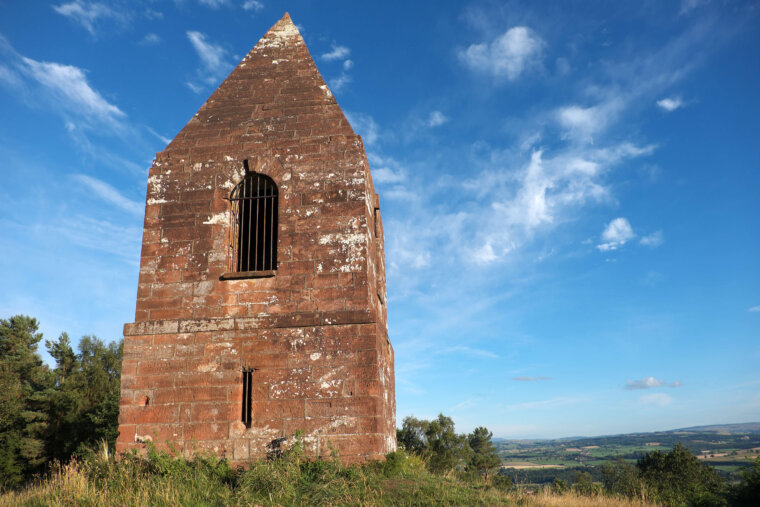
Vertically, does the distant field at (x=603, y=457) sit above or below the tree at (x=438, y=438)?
below

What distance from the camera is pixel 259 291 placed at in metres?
8.34

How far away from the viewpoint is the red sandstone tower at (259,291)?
25.1 ft

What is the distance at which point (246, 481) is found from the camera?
6535mm

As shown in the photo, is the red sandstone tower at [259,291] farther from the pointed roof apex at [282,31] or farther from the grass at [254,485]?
the pointed roof apex at [282,31]

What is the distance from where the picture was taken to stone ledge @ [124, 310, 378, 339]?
313 inches

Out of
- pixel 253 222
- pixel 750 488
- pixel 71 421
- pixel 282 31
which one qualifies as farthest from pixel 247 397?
pixel 71 421

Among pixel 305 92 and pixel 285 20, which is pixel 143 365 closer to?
pixel 305 92

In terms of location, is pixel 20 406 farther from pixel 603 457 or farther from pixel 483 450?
pixel 603 457

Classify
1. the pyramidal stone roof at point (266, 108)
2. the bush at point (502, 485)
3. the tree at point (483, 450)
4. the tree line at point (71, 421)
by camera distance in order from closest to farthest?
1. the bush at point (502, 485)
2. the pyramidal stone roof at point (266, 108)
3. the tree line at point (71, 421)
4. the tree at point (483, 450)

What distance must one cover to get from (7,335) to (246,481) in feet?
99.5

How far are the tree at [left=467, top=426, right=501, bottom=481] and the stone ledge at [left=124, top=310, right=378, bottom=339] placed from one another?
3371 cm

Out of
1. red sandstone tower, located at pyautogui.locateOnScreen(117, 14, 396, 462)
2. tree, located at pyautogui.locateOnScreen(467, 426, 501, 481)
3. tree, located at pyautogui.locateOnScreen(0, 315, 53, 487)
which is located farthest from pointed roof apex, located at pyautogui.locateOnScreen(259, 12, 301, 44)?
tree, located at pyautogui.locateOnScreen(467, 426, 501, 481)

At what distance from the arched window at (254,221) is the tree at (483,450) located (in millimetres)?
33402

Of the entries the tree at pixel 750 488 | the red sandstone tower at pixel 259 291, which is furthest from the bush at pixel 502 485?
the tree at pixel 750 488
